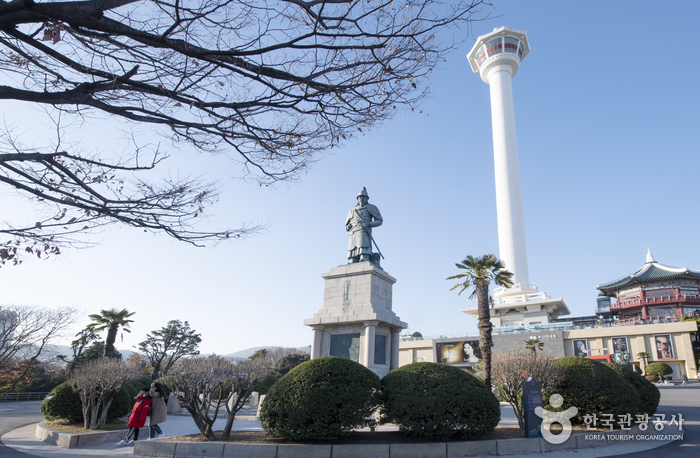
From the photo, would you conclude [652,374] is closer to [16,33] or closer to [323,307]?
[323,307]

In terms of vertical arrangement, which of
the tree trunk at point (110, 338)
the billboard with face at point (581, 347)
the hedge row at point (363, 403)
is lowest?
the hedge row at point (363, 403)

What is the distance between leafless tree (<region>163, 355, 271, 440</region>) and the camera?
890cm

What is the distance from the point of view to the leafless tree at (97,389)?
11750 millimetres

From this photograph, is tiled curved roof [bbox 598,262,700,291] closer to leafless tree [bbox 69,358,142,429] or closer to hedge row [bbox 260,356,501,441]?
hedge row [bbox 260,356,501,441]

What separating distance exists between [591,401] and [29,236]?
12.4m

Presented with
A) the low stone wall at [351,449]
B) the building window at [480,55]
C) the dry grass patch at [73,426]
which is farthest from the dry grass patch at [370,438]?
the building window at [480,55]

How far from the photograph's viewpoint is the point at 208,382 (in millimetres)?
9016

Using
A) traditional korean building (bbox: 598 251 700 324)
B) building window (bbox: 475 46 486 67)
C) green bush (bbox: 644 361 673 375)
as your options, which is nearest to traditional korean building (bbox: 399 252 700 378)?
traditional korean building (bbox: 598 251 700 324)

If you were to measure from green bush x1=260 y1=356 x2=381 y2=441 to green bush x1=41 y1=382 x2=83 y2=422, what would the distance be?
7.53m

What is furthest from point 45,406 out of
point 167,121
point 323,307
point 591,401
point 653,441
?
point 653,441

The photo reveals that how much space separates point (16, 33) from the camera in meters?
4.99

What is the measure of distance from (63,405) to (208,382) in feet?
21.6

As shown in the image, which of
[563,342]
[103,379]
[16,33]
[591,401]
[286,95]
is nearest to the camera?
[16,33]

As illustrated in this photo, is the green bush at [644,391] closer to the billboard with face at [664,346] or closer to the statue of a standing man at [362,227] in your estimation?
the statue of a standing man at [362,227]
